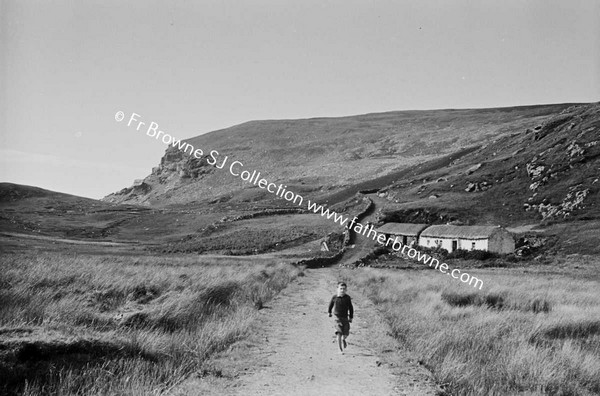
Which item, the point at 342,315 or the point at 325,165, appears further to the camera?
the point at 325,165

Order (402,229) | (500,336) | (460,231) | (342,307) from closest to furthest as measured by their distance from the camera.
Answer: (342,307), (500,336), (460,231), (402,229)

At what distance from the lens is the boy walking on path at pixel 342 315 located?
11.3 metres

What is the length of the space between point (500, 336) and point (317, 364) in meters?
5.89

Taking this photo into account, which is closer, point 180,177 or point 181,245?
point 181,245

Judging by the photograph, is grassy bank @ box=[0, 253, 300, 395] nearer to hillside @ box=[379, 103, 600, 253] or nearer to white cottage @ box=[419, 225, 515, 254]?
white cottage @ box=[419, 225, 515, 254]

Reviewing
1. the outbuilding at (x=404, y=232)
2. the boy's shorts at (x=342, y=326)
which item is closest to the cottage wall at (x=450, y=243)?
the outbuilding at (x=404, y=232)

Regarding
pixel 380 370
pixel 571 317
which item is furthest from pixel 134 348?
pixel 571 317

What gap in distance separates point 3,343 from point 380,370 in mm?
6690

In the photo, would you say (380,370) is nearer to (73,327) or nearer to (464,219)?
(73,327)

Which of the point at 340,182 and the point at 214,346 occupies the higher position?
the point at 340,182

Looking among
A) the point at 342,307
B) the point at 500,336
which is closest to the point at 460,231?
the point at 500,336

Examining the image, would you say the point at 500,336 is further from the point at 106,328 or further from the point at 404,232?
the point at 404,232

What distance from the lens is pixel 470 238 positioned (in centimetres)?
5050

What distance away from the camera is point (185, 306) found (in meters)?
12.4
